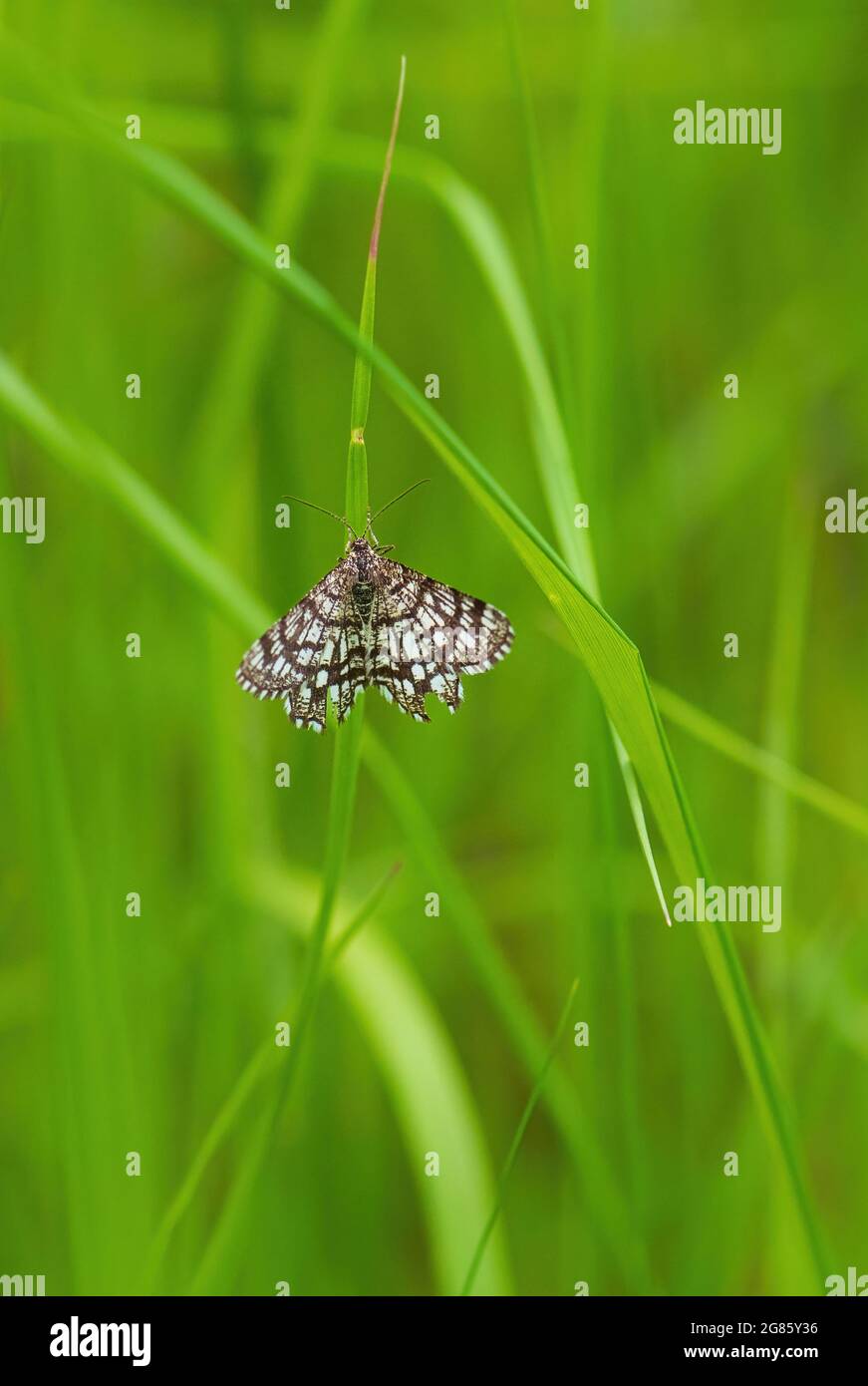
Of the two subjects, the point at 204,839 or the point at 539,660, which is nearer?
the point at 204,839

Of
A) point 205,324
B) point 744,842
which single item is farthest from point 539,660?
point 205,324

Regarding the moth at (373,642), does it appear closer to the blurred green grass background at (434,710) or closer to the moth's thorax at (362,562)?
the moth's thorax at (362,562)

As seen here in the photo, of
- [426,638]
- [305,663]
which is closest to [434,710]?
[426,638]

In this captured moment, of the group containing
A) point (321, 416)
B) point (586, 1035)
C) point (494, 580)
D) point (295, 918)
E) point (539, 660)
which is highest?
point (321, 416)

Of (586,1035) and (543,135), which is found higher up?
(543,135)

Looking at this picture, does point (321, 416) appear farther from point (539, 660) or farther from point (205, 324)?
point (539, 660)
